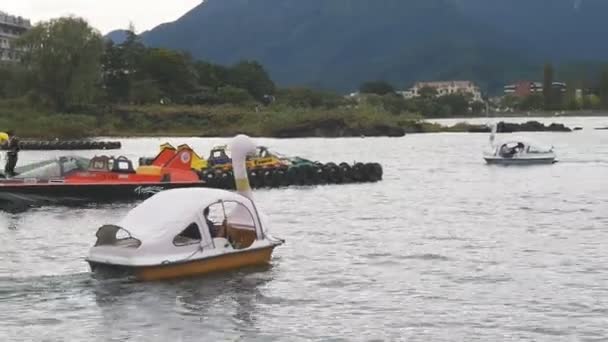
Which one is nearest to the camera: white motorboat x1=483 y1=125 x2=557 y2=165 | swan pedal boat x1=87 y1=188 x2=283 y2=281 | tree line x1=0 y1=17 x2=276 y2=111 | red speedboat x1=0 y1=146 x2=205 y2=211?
swan pedal boat x1=87 y1=188 x2=283 y2=281

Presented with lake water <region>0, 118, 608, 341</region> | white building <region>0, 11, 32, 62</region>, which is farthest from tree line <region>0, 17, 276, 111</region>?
lake water <region>0, 118, 608, 341</region>

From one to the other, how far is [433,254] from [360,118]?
115122 millimetres

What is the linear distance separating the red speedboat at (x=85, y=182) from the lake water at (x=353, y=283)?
3.54 feet

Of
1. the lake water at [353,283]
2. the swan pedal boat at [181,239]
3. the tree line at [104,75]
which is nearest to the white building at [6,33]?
the tree line at [104,75]

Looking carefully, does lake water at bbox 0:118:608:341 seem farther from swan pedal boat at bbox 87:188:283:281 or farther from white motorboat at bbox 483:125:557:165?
white motorboat at bbox 483:125:557:165

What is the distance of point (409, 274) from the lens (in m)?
21.9

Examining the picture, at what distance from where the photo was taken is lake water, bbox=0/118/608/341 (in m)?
16.5

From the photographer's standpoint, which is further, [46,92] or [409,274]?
[46,92]

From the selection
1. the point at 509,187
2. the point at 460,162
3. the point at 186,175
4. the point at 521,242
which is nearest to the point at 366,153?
the point at 460,162

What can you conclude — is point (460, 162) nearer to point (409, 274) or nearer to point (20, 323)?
point (409, 274)

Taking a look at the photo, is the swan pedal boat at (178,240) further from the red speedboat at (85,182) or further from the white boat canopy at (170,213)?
the red speedboat at (85,182)

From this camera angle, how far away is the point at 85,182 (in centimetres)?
3572

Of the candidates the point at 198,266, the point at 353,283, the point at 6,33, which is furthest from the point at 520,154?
the point at 6,33

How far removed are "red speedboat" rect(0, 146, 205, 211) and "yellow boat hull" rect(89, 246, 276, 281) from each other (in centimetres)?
1526
